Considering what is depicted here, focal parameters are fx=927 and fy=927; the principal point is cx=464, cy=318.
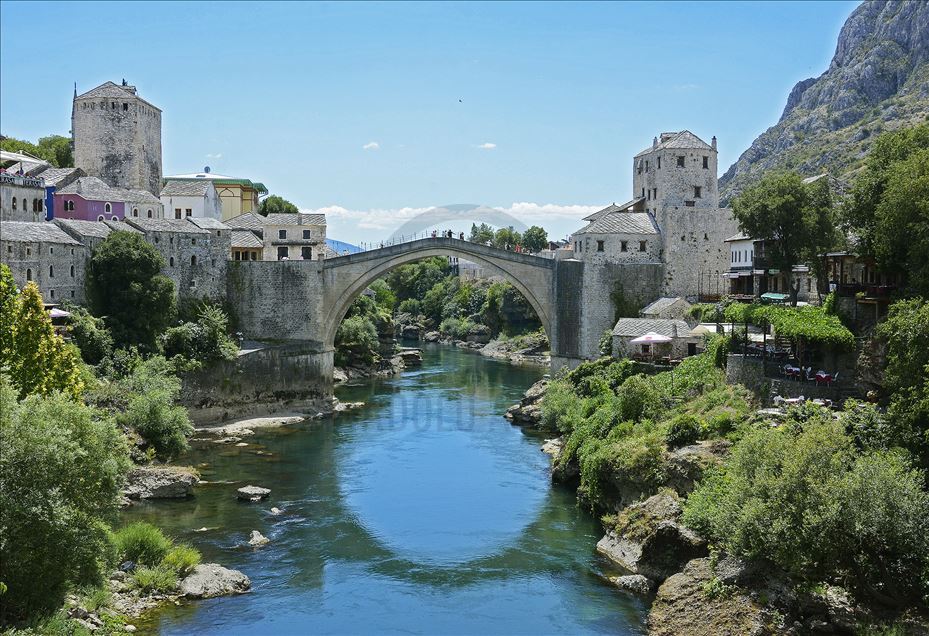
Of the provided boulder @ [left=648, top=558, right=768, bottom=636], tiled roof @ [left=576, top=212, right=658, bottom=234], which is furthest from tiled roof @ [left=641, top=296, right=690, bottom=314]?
boulder @ [left=648, top=558, right=768, bottom=636]

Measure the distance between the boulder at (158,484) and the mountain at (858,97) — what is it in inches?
2251

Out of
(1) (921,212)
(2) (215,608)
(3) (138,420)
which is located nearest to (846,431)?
(1) (921,212)

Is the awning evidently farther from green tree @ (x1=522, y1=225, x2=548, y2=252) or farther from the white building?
green tree @ (x1=522, y1=225, x2=548, y2=252)

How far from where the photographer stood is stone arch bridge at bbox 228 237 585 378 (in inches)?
1950

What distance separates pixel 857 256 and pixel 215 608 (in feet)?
72.7

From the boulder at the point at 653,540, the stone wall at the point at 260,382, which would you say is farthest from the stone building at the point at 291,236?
the boulder at the point at 653,540

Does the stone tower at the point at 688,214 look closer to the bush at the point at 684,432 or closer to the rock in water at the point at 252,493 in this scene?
the bush at the point at 684,432

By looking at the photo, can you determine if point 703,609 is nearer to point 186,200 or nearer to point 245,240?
point 245,240

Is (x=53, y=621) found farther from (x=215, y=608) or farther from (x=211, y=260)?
(x=211, y=260)

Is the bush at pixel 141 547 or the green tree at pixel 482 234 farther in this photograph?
the green tree at pixel 482 234

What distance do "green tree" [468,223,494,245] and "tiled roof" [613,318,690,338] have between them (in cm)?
7054

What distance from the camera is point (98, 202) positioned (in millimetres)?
50750

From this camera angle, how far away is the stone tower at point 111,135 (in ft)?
189

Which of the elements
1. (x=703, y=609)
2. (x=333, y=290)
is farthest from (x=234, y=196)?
(x=703, y=609)
